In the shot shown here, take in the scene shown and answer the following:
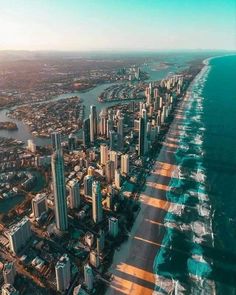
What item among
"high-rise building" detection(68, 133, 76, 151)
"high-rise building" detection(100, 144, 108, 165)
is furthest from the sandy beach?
"high-rise building" detection(68, 133, 76, 151)

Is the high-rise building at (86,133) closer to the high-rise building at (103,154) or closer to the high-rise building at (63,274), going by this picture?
the high-rise building at (103,154)

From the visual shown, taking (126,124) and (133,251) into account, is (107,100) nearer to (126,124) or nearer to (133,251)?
(126,124)

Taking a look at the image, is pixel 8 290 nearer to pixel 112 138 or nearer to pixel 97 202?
pixel 97 202

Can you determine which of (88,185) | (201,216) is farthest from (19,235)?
(201,216)

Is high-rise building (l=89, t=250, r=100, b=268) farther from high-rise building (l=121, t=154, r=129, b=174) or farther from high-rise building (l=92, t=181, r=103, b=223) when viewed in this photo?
A: high-rise building (l=121, t=154, r=129, b=174)

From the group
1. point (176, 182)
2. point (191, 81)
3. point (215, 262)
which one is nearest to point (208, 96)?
point (191, 81)

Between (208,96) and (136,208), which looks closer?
(136,208)
